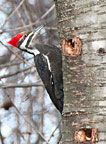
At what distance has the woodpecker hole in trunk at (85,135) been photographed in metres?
1.84

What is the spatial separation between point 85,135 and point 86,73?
1.22 ft

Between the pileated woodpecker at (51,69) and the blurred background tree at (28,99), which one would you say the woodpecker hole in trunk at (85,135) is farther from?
the blurred background tree at (28,99)

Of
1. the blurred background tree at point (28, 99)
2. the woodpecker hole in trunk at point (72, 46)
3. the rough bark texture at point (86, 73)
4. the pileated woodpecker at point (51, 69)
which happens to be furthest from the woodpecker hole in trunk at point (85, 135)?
the blurred background tree at point (28, 99)

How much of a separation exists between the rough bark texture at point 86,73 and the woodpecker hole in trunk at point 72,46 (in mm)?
26

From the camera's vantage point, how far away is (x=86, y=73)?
193cm

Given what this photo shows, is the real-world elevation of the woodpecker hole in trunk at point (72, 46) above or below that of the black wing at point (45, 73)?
above

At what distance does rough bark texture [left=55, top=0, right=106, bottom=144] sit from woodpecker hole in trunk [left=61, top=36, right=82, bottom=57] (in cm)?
3

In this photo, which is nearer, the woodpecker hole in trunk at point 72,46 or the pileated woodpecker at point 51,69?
the woodpecker hole in trunk at point 72,46

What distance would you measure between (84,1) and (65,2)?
0.16m

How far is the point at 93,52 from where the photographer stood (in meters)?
1.92

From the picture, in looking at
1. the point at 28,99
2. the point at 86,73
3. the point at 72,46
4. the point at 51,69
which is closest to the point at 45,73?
the point at 51,69

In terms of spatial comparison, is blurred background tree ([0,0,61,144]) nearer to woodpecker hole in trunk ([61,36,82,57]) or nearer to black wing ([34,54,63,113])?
black wing ([34,54,63,113])

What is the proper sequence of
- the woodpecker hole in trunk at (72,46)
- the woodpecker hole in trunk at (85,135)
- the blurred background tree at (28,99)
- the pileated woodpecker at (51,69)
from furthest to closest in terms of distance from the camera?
the blurred background tree at (28,99), the pileated woodpecker at (51,69), the woodpecker hole in trunk at (72,46), the woodpecker hole in trunk at (85,135)

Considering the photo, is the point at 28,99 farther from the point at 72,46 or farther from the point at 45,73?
the point at 72,46
